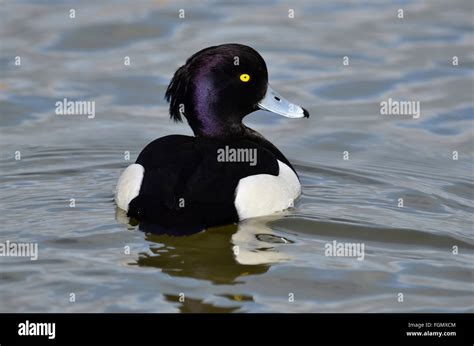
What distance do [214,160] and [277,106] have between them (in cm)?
155

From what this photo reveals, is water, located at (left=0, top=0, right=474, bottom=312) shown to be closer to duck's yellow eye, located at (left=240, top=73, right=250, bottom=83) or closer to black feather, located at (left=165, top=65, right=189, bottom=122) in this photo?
black feather, located at (left=165, top=65, right=189, bottom=122)

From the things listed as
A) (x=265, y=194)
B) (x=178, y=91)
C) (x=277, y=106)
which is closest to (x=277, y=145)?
(x=277, y=106)

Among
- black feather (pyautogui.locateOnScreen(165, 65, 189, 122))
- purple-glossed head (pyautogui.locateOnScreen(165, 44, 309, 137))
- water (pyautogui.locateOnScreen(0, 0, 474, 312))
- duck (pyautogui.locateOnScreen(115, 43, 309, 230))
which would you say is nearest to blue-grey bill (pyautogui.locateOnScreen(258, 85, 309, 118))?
duck (pyautogui.locateOnScreen(115, 43, 309, 230))

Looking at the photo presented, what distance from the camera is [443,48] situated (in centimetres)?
1558

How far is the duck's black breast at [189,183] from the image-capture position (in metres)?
9.04

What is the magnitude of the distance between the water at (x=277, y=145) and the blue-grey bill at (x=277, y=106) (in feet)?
2.46

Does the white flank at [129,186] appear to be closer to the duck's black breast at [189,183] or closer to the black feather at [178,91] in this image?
the duck's black breast at [189,183]

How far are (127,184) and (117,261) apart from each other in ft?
4.35

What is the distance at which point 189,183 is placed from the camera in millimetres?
9117

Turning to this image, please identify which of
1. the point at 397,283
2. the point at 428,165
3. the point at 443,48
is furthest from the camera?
the point at 443,48

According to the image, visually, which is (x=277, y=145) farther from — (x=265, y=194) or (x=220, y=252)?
(x=220, y=252)

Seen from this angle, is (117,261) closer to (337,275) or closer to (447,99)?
(337,275)
